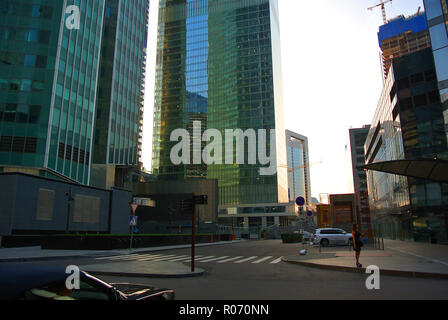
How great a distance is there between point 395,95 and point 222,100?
97.7m

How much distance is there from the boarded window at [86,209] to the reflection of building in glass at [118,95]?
45.6 feet

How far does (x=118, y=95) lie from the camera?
6506 cm

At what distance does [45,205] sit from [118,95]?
108ft

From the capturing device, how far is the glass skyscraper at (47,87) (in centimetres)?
3941

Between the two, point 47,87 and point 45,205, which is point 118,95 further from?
point 45,205

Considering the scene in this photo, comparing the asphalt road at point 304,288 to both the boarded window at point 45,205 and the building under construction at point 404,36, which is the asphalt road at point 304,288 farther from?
the building under construction at point 404,36

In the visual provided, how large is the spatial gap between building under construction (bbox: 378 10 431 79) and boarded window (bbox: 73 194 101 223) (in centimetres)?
13057

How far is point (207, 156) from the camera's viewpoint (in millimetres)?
131000
